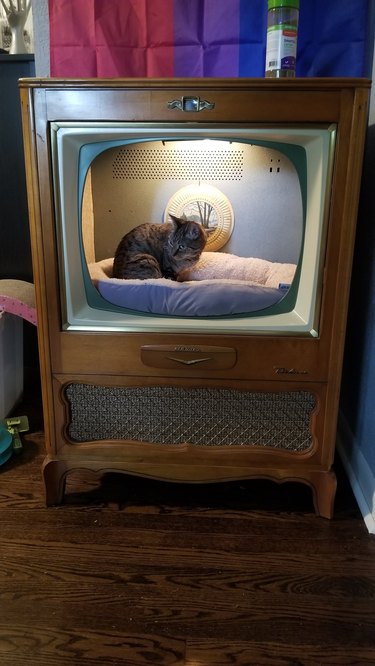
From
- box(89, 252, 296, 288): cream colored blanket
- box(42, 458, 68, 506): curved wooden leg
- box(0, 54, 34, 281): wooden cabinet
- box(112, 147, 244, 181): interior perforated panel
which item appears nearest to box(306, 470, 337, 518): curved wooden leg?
box(89, 252, 296, 288): cream colored blanket

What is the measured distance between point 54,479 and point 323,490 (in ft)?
2.27

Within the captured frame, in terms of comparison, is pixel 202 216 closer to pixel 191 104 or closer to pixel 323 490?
pixel 191 104

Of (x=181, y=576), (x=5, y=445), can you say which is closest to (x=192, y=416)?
(x=181, y=576)

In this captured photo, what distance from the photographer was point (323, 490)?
121cm

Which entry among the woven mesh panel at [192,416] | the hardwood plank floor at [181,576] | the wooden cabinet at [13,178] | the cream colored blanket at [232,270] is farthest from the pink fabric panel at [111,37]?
the hardwood plank floor at [181,576]

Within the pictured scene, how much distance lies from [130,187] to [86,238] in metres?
0.19

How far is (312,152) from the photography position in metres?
1.05

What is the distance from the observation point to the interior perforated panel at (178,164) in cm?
121

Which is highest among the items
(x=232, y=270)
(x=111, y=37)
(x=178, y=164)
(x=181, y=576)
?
(x=111, y=37)

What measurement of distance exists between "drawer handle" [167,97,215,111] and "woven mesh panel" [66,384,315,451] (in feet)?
2.10

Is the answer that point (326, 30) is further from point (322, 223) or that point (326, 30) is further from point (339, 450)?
point (339, 450)

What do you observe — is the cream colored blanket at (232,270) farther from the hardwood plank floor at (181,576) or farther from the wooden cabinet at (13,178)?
the wooden cabinet at (13,178)

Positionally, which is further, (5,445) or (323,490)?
(5,445)

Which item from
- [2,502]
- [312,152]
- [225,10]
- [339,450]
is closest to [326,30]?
[225,10]
